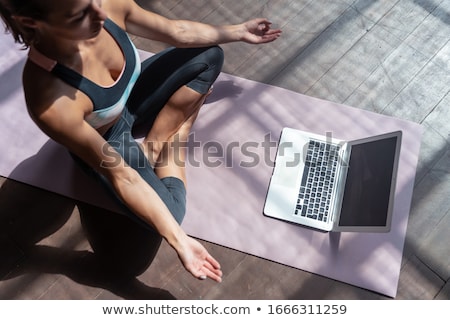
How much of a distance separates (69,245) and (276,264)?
631 mm

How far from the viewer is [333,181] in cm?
136

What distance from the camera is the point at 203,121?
59.6 inches

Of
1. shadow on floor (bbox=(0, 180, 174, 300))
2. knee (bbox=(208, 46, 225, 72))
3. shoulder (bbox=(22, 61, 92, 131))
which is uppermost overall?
shoulder (bbox=(22, 61, 92, 131))

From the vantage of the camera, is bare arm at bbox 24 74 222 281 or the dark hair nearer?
the dark hair

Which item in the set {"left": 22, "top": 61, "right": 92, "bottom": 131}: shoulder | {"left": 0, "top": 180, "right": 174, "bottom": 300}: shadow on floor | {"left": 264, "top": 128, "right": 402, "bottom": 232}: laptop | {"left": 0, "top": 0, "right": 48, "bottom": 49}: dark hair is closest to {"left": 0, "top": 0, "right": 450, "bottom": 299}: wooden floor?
{"left": 0, "top": 180, "right": 174, "bottom": 300}: shadow on floor

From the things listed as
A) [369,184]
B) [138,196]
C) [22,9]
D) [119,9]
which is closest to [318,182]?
[369,184]

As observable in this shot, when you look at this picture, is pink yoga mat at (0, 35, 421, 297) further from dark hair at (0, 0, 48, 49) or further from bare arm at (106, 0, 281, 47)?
dark hair at (0, 0, 48, 49)

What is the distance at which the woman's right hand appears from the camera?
104 centimetres

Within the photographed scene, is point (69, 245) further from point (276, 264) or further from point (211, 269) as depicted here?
point (276, 264)

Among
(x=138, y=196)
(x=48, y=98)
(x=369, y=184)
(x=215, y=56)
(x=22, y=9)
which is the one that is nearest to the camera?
(x=22, y=9)

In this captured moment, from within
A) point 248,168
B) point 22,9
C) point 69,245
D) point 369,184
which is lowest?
point 69,245

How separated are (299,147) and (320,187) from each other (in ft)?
0.55

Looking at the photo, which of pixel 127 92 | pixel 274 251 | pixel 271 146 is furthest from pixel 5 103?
pixel 274 251
